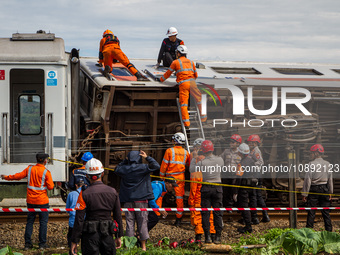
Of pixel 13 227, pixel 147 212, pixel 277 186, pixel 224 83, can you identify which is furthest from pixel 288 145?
pixel 13 227

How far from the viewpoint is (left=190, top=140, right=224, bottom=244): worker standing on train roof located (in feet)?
30.4

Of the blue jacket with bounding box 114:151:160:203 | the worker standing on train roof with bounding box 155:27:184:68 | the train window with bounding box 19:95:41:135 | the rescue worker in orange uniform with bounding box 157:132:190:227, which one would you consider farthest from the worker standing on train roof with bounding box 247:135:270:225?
the train window with bounding box 19:95:41:135

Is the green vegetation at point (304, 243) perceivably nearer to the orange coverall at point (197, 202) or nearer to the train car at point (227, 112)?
the orange coverall at point (197, 202)

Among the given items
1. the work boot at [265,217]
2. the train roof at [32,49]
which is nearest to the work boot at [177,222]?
the work boot at [265,217]

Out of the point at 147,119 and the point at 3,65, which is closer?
the point at 3,65

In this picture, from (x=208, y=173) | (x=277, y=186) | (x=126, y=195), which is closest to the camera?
(x=126, y=195)

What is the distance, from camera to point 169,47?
13023 mm

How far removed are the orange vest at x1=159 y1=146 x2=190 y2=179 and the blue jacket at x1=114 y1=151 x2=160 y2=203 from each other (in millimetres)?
1370

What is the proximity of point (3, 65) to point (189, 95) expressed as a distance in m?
3.68

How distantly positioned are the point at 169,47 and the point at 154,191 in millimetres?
4724

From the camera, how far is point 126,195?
28.5 ft

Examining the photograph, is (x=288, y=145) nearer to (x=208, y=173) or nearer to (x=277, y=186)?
(x=277, y=186)

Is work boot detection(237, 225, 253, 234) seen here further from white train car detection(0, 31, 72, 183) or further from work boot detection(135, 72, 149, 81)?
work boot detection(135, 72, 149, 81)

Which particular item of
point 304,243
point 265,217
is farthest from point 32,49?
point 304,243
